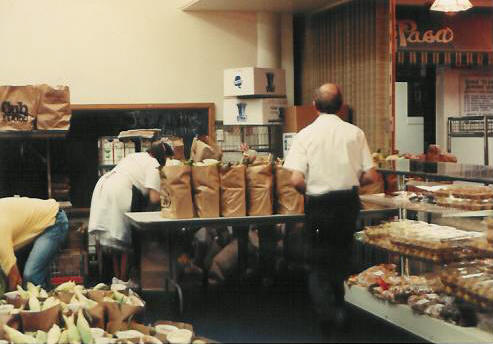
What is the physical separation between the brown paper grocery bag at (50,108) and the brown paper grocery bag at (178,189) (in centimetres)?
206

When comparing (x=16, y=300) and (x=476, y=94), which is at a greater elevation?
(x=476, y=94)

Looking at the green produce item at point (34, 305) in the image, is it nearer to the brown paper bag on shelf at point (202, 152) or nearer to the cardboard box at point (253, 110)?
the brown paper bag on shelf at point (202, 152)

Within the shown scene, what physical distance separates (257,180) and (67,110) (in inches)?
92.3

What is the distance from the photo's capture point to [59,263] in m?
6.48

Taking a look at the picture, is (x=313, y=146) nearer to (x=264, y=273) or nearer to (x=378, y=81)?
(x=264, y=273)

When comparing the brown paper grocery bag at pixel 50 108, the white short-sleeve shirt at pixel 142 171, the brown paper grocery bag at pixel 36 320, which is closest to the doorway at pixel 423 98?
the white short-sleeve shirt at pixel 142 171

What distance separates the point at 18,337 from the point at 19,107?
333cm

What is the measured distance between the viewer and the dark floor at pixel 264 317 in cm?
452

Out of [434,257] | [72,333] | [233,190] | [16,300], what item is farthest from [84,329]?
[434,257]

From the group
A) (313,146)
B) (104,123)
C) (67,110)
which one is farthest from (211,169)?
(104,123)

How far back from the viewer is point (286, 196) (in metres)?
4.81

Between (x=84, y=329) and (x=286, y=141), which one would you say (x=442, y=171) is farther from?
(x=286, y=141)

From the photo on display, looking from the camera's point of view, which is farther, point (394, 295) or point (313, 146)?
point (394, 295)

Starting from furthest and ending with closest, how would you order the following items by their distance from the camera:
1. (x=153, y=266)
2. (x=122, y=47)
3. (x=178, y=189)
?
(x=122, y=47), (x=153, y=266), (x=178, y=189)
